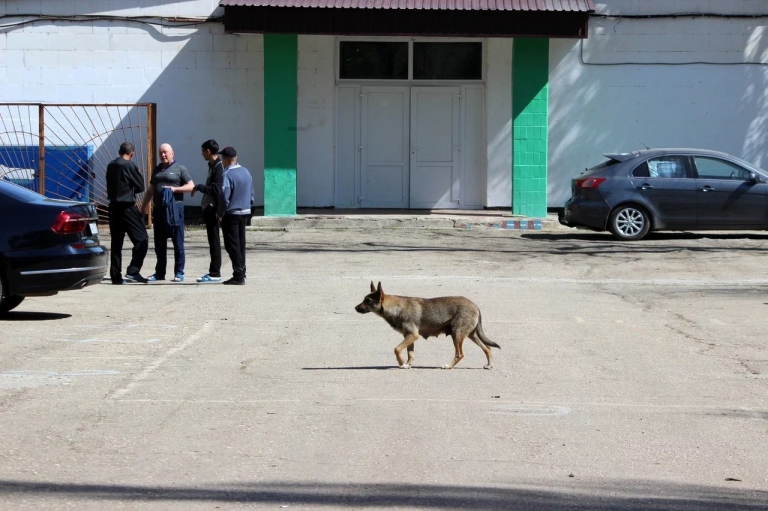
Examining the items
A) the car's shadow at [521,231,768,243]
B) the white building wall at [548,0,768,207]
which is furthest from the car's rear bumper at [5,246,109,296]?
the white building wall at [548,0,768,207]

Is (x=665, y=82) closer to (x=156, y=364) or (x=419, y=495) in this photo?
(x=156, y=364)

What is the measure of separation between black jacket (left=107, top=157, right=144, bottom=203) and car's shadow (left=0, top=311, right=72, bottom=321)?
8.08ft

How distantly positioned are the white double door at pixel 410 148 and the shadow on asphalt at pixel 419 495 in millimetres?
17803

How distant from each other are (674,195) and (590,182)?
4.68 feet

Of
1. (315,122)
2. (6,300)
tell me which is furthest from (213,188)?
(315,122)

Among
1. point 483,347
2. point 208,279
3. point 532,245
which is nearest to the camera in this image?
point 483,347

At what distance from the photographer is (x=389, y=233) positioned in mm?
20719

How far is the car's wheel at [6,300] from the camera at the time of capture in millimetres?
11156

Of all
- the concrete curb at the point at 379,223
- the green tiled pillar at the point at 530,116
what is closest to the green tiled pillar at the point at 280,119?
the concrete curb at the point at 379,223

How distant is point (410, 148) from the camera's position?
23.3 meters

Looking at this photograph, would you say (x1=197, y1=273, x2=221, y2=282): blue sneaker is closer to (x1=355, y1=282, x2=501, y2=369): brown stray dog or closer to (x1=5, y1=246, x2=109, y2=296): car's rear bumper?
(x1=5, y1=246, x2=109, y2=296): car's rear bumper

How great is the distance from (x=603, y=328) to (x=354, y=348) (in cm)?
280

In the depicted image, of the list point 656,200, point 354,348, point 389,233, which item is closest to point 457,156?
point 389,233

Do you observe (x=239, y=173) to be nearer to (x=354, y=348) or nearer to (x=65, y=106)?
(x=354, y=348)
